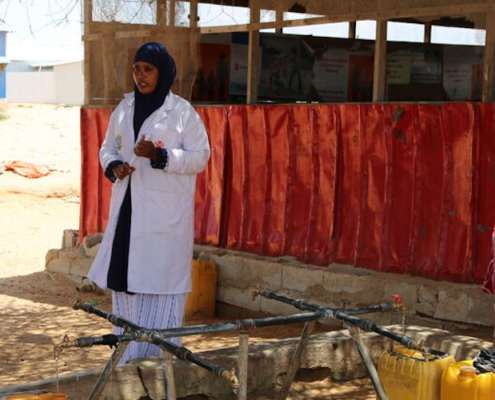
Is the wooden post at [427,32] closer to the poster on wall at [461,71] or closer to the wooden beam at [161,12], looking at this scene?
the poster on wall at [461,71]

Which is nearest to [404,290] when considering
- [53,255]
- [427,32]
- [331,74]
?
[331,74]

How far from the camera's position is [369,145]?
7742 millimetres

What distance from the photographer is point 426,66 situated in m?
9.10

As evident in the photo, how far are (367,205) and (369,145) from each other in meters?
0.53

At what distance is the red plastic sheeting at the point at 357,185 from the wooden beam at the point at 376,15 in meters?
0.76

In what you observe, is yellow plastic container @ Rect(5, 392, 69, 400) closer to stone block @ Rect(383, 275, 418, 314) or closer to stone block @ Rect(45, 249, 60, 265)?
stone block @ Rect(383, 275, 418, 314)

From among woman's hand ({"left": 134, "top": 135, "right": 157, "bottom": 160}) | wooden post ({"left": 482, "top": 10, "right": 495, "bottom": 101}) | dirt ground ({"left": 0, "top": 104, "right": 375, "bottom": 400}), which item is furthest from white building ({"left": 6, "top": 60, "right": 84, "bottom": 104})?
woman's hand ({"left": 134, "top": 135, "right": 157, "bottom": 160})

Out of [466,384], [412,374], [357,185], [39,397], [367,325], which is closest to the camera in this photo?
[39,397]

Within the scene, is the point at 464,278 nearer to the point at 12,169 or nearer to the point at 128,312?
the point at 128,312

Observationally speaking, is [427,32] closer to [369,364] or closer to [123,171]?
[123,171]

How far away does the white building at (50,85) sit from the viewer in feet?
160

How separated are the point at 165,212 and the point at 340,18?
3.70 metres

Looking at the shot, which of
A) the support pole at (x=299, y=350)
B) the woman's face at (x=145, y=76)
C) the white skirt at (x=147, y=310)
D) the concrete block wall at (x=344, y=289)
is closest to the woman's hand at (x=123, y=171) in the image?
the woman's face at (x=145, y=76)

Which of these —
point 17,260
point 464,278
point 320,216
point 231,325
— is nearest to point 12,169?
point 17,260
